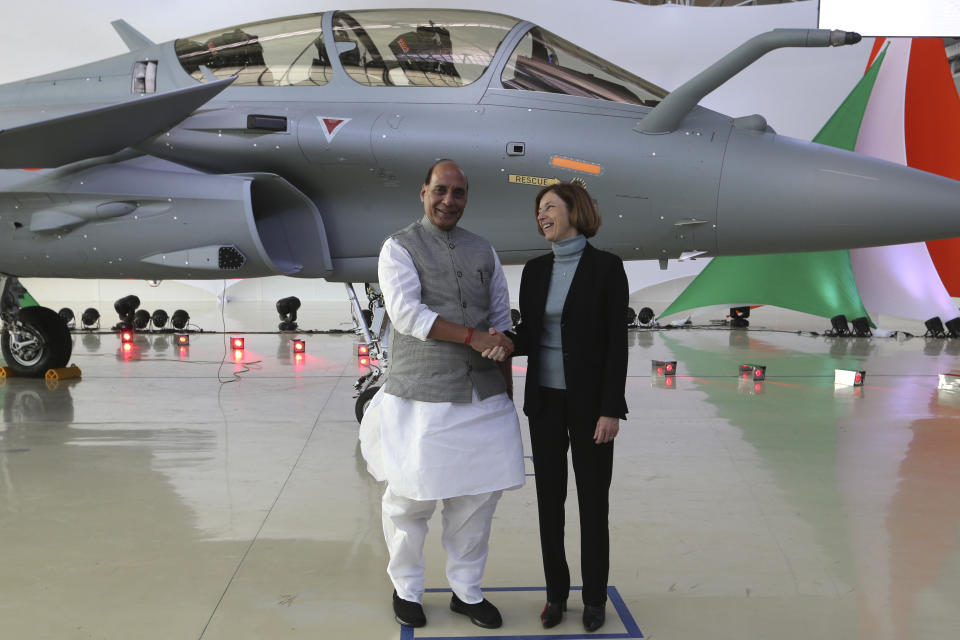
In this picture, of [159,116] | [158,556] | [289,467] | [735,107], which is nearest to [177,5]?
[735,107]

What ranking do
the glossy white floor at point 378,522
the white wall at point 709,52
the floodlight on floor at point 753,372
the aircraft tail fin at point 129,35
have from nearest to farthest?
1. the glossy white floor at point 378,522
2. the aircraft tail fin at point 129,35
3. the floodlight on floor at point 753,372
4. the white wall at point 709,52

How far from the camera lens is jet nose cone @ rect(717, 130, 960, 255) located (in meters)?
4.43

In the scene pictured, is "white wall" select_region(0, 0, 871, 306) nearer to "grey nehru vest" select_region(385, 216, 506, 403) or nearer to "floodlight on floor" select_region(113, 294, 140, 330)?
"floodlight on floor" select_region(113, 294, 140, 330)

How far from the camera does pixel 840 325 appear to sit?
1241cm

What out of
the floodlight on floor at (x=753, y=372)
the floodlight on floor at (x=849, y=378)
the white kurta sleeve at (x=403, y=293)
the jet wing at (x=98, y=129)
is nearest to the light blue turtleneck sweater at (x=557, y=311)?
the white kurta sleeve at (x=403, y=293)

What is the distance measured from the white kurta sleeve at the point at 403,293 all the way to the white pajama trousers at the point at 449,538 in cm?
58

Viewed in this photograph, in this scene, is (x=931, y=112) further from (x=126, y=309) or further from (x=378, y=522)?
(x=126, y=309)

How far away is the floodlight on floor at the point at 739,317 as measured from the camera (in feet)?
46.3

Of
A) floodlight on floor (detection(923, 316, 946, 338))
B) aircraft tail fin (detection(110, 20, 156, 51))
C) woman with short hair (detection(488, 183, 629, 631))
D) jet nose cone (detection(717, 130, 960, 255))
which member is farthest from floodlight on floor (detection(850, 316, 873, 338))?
woman with short hair (detection(488, 183, 629, 631))

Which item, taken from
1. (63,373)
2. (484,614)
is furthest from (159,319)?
(484,614)

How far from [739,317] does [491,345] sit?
41.5ft

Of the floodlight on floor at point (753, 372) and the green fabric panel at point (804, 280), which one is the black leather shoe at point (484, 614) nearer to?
the floodlight on floor at point (753, 372)

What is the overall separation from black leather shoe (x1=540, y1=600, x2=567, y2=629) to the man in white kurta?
0.16 meters

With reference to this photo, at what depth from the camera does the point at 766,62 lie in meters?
19.2
